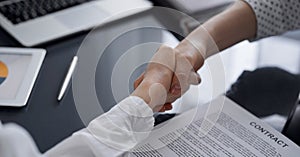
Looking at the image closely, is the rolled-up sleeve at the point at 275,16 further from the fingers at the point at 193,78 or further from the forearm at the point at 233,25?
the fingers at the point at 193,78

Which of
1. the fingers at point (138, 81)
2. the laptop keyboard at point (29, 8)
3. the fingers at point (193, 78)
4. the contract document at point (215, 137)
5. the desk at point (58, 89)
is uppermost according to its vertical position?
the fingers at point (138, 81)

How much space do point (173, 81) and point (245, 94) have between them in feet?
0.50

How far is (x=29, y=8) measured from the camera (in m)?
1.05

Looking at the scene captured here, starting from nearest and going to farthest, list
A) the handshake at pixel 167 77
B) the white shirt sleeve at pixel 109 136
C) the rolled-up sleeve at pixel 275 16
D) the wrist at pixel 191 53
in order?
the white shirt sleeve at pixel 109 136 < the handshake at pixel 167 77 < the wrist at pixel 191 53 < the rolled-up sleeve at pixel 275 16

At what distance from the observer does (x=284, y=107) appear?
34.1 inches

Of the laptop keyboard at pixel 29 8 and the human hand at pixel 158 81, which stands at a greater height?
the human hand at pixel 158 81

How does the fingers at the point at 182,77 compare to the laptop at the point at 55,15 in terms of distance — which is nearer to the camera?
the fingers at the point at 182,77

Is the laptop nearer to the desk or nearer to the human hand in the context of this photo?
the desk

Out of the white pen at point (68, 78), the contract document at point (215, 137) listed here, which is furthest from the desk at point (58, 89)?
the contract document at point (215, 137)

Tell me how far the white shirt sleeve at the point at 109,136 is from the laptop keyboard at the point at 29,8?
1.39ft

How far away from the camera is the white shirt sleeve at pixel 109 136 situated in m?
0.64

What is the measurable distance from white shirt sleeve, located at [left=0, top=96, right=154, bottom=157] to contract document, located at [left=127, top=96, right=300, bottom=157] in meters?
0.04

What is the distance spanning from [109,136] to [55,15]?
461mm

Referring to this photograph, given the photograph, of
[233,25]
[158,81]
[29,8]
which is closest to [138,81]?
[158,81]
